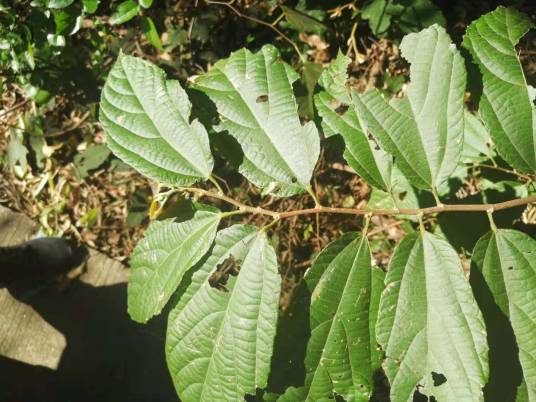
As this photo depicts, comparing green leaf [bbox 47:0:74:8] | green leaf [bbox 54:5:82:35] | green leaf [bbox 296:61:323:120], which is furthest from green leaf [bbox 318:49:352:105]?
green leaf [bbox 54:5:82:35]

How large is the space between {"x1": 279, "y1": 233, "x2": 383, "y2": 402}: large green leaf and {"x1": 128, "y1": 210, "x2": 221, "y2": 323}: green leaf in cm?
28

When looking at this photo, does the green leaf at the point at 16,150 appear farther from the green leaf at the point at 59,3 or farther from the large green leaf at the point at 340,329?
the large green leaf at the point at 340,329

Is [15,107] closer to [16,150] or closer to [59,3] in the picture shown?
[16,150]

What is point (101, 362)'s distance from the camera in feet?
8.14

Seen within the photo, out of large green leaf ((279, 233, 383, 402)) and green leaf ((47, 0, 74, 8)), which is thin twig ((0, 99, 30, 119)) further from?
large green leaf ((279, 233, 383, 402))

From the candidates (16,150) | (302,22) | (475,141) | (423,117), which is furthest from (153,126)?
(16,150)

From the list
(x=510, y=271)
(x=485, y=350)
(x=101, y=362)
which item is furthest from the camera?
(x=101, y=362)

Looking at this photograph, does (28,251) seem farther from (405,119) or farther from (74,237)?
(405,119)

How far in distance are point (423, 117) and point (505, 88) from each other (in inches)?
8.2

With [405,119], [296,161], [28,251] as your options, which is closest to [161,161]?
[296,161]

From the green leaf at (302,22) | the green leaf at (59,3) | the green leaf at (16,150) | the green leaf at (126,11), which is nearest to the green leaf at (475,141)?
the green leaf at (302,22)

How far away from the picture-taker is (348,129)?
1312mm

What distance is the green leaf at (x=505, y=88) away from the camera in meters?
1.20

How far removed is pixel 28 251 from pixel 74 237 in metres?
0.51
